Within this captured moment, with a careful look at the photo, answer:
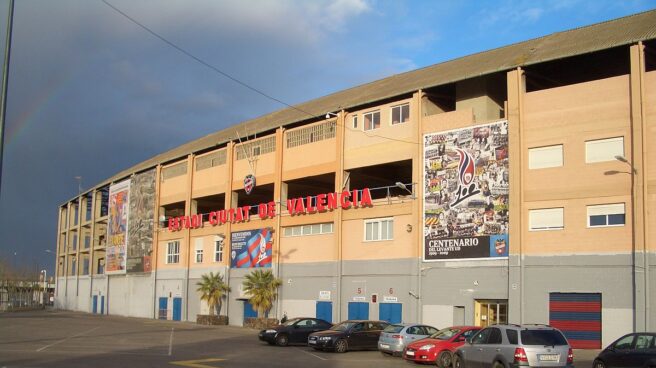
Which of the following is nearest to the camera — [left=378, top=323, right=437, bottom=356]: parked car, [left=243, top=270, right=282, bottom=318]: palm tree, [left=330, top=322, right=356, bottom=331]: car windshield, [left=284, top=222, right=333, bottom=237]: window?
[left=378, top=323, right=437, bottom=356]: parked car

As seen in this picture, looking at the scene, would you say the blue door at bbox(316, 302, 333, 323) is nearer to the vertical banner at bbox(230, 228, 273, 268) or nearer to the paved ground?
the vertical banner at bbox(230, 228, 273, 268)

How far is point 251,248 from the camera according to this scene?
5253cm

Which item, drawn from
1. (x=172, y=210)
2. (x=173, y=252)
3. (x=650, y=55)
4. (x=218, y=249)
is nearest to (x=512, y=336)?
(x=650, y=55)

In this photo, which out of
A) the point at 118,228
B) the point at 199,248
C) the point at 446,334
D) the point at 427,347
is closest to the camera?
the point at 427,347

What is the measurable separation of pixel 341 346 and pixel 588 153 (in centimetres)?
1481

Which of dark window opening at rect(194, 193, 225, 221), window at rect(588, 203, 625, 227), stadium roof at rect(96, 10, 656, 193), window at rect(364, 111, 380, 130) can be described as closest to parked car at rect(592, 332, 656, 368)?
window at rect(588, 203, 625, 227)

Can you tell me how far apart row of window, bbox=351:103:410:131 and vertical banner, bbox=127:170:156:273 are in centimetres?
3150

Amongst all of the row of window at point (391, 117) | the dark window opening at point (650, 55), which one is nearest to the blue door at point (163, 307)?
the row of window at point (391, 117)

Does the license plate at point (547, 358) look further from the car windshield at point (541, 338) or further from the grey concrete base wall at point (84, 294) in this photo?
the grey concrete base wall at point (84, 294)

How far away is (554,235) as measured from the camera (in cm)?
3325

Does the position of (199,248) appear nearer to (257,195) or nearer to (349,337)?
(257,195)

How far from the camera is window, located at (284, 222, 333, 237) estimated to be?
46062 millimetres

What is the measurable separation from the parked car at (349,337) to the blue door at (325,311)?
13.0m

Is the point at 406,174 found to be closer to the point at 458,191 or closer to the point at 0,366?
the point at 458,191
